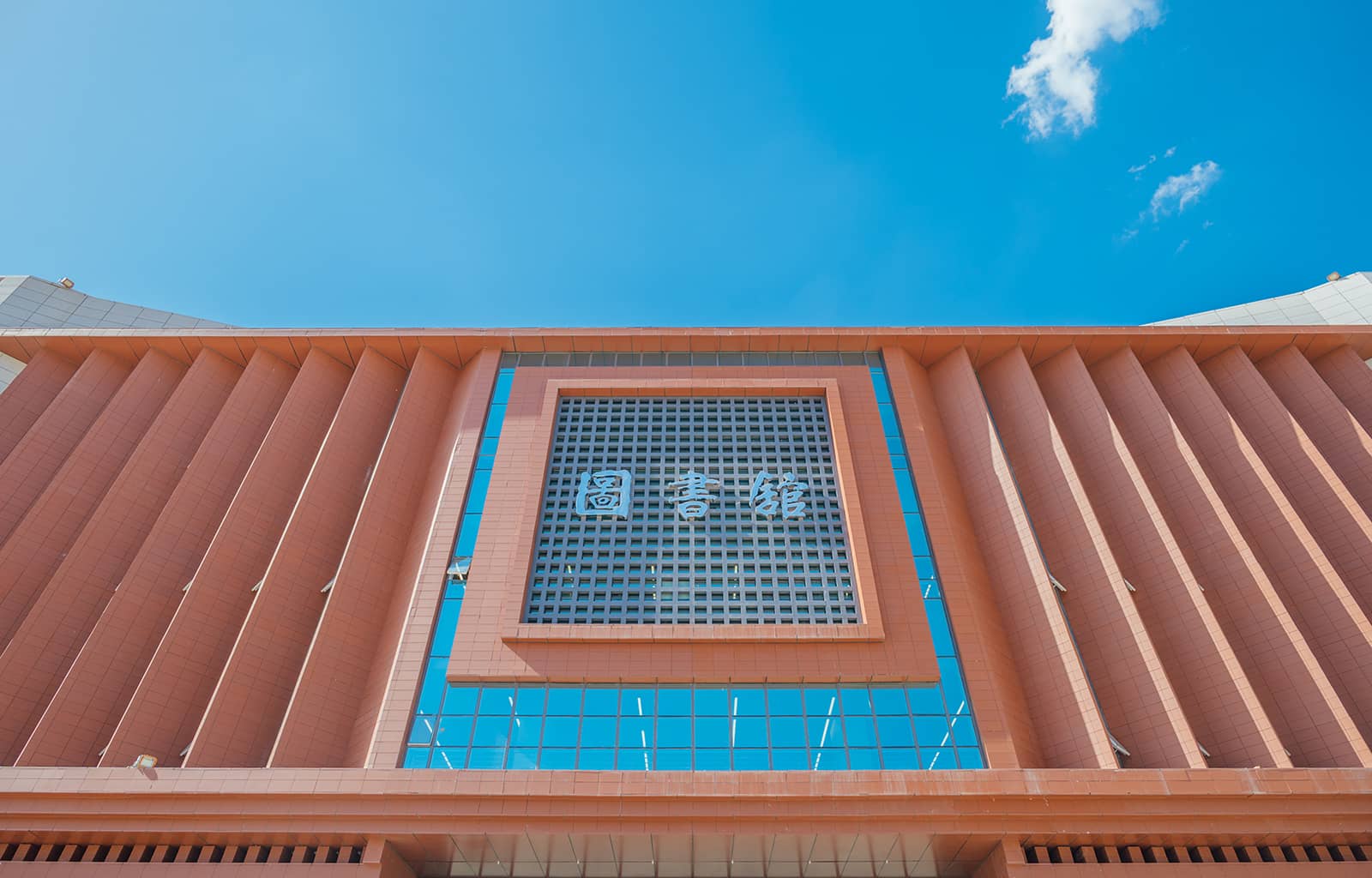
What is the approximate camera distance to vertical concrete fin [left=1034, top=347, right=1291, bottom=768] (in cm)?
2377

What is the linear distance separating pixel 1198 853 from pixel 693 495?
17.0m

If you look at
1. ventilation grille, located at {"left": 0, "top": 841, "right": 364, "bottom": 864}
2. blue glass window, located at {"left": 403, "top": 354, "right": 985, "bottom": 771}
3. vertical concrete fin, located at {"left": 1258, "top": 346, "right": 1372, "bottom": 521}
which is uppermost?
vertical concrete fin, located at {"left": 1258, "top": 346, "right": 1372, "bottom": 521}

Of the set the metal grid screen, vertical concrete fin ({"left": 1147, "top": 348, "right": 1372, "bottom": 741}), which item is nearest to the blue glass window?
the metal grid screen

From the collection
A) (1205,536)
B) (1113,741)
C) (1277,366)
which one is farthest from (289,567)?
(1277,366)

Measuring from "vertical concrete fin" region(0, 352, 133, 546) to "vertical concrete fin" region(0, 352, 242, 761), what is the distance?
2.98m

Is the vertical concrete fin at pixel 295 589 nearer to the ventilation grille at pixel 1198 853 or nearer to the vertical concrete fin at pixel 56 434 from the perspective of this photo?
the vertical concrete fin at pixel 56 434

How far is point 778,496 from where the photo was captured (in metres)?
30.5

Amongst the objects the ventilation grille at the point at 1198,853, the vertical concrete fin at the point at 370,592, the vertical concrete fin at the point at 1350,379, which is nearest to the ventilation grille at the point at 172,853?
the vertical concrete fin at the point at 370,592

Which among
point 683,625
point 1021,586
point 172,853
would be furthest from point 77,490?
point 1021,586

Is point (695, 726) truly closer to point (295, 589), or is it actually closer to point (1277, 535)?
point (295, 589)

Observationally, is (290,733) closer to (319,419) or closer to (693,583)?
(693,583)

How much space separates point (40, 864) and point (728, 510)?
20.5 m

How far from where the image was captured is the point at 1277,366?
3675 centimetres

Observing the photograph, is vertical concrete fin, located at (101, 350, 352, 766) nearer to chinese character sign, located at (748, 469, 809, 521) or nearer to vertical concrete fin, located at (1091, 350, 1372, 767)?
chinese character sign, located at (748, 469, 809, 521)
